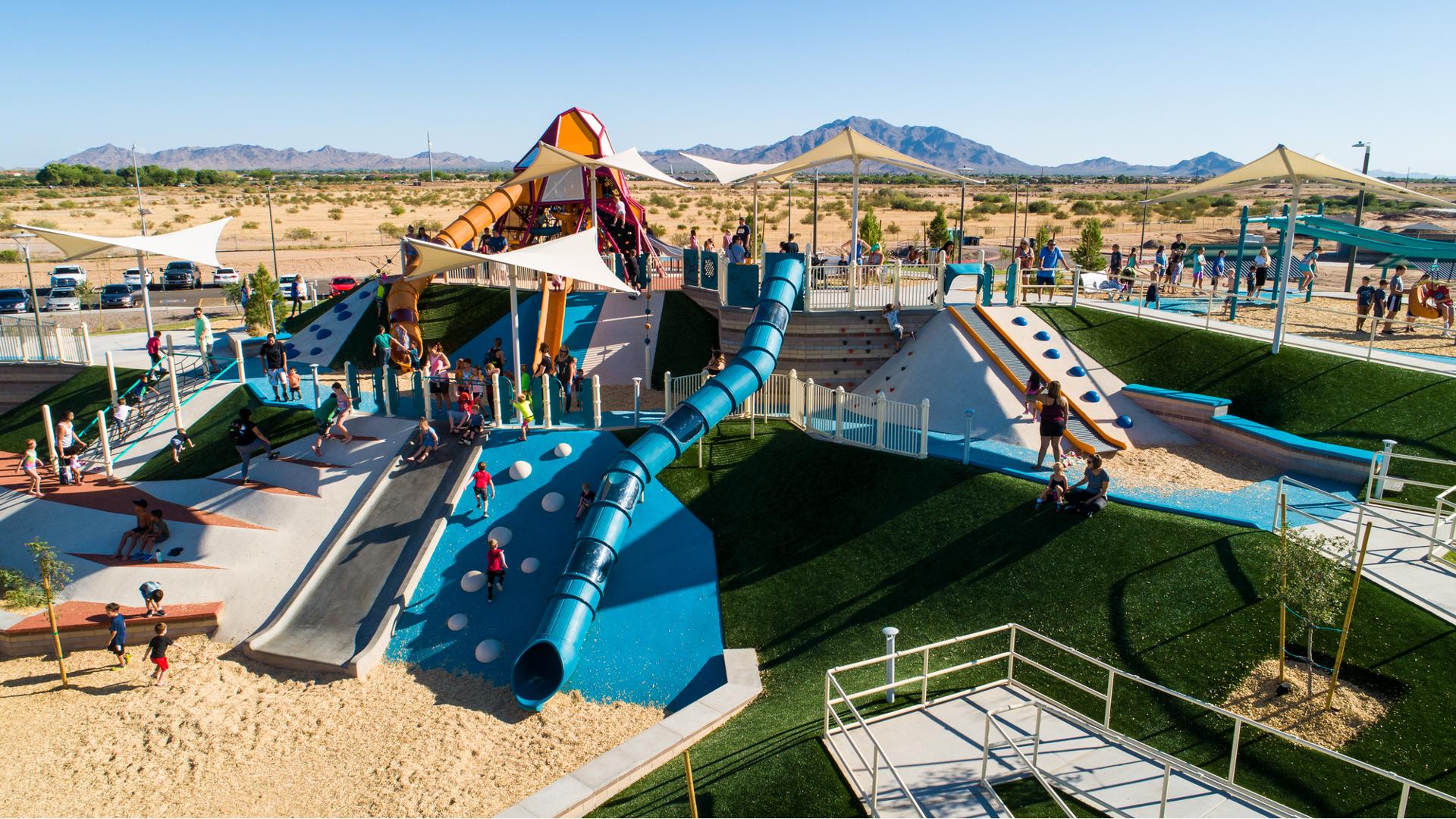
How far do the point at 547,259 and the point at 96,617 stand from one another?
33.0 feet

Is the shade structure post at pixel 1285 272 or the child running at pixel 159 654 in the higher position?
the shade structure post at pixel 1285 272

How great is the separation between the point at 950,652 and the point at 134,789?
1089 centimetres

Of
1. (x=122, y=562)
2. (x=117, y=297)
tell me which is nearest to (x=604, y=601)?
(x=122, y=562)

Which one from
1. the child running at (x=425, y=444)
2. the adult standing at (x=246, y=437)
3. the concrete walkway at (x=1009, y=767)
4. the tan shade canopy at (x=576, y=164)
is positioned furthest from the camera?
the tan shade canopy at (x=576, y=164)

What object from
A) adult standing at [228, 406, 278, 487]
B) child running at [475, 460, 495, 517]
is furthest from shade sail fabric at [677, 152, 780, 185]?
adult standing at [228, 406, 278, 487]

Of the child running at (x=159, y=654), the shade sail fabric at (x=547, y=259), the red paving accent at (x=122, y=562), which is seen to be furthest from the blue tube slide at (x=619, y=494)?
the red paving accent at (x=122, y=562)

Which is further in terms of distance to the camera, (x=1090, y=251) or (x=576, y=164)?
(x=1090, y=251)

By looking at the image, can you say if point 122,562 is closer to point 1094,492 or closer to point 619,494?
point 619,494

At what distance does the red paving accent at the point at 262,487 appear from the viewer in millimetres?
17366

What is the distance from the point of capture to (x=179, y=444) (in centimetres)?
1944

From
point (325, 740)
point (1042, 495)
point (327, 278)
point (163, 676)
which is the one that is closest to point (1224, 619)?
point (1042, 495)

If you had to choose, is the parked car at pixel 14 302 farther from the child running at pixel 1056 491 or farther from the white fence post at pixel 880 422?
the child running at pixel 1056 491

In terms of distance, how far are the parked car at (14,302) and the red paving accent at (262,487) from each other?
26517mm

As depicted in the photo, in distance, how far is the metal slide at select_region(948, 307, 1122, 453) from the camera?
16.6 meters
